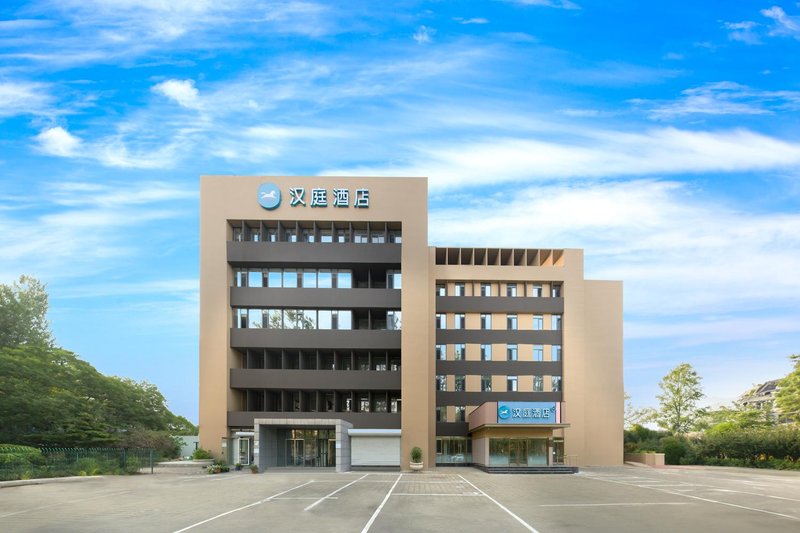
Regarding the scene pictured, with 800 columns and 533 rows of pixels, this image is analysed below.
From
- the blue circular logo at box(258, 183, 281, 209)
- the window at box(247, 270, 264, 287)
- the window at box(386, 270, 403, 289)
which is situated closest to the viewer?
the blue circular logo at box(258, 183, 281, 209)

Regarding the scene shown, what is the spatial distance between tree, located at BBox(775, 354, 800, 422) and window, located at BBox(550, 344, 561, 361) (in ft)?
72.9

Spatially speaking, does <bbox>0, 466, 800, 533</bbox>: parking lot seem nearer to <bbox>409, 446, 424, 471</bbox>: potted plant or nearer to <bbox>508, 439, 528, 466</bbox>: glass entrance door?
<bbox>409, 446, 424, 471</bbox>: potted plant

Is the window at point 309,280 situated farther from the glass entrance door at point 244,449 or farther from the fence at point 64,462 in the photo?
the fence at point 64,462

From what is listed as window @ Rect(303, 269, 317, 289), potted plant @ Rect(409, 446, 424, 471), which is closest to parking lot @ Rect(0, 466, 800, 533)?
potted plant @ Rect(409, 446, 424, 471)

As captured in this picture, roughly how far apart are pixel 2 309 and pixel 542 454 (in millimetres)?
52150

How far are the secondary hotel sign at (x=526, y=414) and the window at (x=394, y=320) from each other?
12261mm

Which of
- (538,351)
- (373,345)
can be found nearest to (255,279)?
(373,345)

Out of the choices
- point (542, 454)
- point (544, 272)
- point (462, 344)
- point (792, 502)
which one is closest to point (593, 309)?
A: point (544, 272)

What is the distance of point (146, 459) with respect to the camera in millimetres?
58250

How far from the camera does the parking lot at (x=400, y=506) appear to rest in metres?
21.9

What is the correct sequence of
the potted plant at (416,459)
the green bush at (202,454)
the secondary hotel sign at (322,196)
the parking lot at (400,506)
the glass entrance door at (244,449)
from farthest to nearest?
1. the secondary hotel sign at (322,196)
2. the glass entrance door at (244,449)
3. the green bush at (202,454)
4. the potted plant at (416,459)
5. the parking lot at (400,506)

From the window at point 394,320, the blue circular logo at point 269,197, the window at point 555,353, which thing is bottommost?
the window at point 555,353

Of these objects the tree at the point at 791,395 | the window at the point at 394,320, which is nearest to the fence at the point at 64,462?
the window at the point at 394,320

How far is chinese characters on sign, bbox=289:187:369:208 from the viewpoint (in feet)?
212
